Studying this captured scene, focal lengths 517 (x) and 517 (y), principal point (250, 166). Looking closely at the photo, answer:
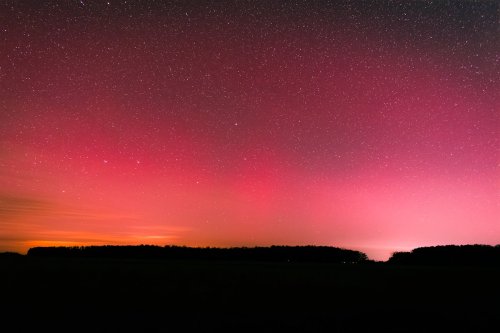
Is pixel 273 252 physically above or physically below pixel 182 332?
above

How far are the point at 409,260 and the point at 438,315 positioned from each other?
13660 mm

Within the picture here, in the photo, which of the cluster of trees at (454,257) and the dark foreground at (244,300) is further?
the cluster of trees at (454,257)

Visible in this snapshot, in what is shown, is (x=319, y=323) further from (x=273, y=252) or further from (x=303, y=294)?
(x=273, y=252)

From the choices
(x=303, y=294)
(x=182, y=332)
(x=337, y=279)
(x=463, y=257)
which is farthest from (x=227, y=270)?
(x=463, y=257)

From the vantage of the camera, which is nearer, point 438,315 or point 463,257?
point 438,315

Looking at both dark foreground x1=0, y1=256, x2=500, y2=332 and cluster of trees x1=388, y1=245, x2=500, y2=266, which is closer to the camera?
dark foreground x1=0, y1=256, x2=500, y2=332

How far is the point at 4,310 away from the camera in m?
11.1

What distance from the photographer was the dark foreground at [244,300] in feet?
33.0

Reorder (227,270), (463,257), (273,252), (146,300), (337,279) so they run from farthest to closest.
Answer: (273,252) < (463,257) < (227,270) < (337,279) < (146,300)

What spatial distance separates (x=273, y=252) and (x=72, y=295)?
46.3 feet

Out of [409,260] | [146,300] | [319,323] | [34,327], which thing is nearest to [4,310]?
[34,327]

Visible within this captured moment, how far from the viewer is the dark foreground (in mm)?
10062

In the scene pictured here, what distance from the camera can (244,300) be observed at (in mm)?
12875

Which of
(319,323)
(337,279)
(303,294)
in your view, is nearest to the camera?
(319,323)
